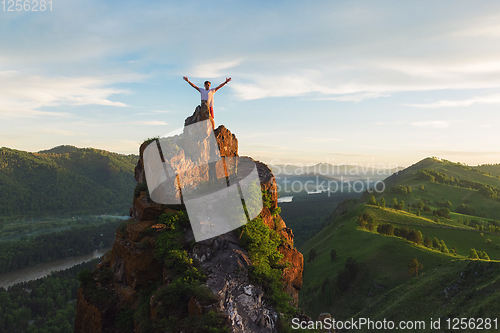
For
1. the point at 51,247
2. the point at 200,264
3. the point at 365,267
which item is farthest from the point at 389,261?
the point at 51,247

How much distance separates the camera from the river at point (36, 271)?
131875 mm

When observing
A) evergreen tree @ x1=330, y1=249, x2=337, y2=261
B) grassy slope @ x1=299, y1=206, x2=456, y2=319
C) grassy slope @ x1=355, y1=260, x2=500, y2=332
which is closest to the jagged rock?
grassy slope @ x1=355, y1=260, x2=500, y2=332

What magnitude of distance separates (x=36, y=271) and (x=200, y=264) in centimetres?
17319

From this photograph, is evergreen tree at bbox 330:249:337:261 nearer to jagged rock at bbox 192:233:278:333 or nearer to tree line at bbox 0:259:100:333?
jagged rock at bbox 192:233:278:333

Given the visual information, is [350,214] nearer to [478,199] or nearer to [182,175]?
[478,199]

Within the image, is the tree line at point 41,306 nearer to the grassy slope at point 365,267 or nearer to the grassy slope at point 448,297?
the grassy slope at point 365,267

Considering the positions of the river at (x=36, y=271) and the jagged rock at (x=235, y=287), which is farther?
the river at (x=36, y=271)

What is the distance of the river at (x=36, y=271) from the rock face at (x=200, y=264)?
503 ft

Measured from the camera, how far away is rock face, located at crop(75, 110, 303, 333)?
1355 cm

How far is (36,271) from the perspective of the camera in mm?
142000

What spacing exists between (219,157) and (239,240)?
7.39 metres

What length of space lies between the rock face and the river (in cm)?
15323

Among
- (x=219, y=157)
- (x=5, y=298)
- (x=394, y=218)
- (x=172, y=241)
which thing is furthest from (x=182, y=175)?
(x=5, y=298)

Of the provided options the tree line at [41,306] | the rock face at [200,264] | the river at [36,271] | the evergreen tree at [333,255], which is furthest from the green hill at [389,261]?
the river at [36,271]
